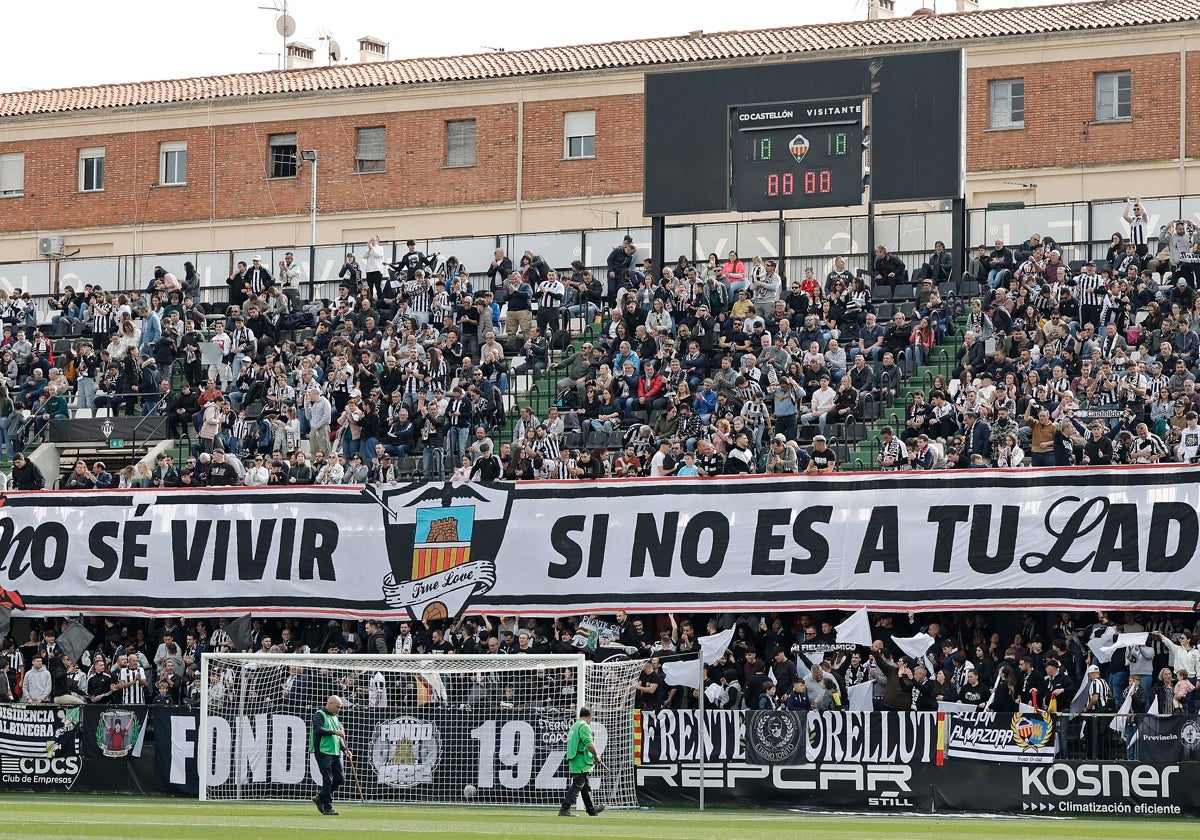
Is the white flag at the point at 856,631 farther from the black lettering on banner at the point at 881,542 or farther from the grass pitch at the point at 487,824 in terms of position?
the grass pitch at the point at 487,824

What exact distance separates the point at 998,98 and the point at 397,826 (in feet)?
116

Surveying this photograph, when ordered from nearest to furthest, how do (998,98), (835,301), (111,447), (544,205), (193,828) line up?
1. (193,828)
2. (835,301)
3. (111,447)
4. (998,98)
5. (544,205)

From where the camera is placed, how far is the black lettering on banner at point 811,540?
2958cm

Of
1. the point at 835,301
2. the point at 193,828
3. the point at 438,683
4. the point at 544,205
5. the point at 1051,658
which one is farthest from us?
the point at 544,205

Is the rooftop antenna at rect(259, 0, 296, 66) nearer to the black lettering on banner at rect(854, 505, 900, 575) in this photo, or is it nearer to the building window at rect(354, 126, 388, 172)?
the building window at rect(354, 126, 388, 172)

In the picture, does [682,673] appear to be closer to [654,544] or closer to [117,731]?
[654,544]

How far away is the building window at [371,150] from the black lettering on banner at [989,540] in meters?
34.2

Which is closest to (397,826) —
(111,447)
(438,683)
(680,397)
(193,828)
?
(193,828)

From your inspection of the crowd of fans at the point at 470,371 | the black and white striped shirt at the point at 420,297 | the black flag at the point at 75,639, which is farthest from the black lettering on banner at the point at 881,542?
the black and white striped shirt at the point at 420,297

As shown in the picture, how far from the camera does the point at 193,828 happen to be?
22469mm

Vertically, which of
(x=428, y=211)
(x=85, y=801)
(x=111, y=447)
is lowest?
(x=85, y=801)

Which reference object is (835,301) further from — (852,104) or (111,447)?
(111,447)

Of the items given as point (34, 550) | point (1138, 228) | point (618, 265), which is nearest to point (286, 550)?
point (34, 550)

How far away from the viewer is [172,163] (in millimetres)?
62406
